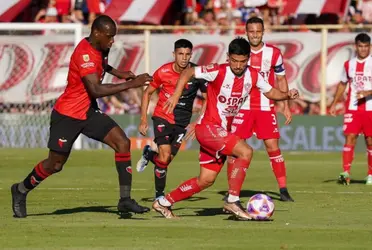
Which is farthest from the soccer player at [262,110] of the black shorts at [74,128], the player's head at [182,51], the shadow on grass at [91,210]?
the black shorts at [74,128]

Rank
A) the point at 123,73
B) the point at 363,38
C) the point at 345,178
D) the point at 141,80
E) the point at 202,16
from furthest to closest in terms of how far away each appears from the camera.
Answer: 1. the point at 202,16
2. the point at 363,38
3. the point at 345,178
4. the point at 123,73
5. the point at 141,80

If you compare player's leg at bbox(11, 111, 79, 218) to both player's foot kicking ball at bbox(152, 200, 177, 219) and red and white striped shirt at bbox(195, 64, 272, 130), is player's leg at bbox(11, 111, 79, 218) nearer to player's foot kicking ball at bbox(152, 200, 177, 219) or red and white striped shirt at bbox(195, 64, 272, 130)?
player's foot kicking ball at bbox(152, 200, 177, 219)

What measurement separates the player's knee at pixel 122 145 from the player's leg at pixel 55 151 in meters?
0.50

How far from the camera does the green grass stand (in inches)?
453

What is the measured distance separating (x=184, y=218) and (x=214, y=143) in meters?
0.99

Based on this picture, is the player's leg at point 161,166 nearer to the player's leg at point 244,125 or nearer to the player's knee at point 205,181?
the player's leg at point 244,125

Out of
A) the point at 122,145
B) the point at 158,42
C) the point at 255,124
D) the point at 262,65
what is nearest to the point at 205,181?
the point at 122,145

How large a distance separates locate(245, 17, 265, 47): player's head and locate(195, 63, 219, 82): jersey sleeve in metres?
2.99

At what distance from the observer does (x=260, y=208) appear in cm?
1339

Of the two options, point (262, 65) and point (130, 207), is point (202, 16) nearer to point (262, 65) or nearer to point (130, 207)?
point (262, 65)

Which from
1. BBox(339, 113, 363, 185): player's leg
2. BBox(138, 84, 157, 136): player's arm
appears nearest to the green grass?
BBox(339, 113, 363, 185): player's leg

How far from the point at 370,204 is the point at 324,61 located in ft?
48.5

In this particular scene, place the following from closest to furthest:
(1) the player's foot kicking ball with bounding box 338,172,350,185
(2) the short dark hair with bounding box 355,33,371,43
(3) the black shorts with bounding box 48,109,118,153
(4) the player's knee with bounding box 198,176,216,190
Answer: (4) the player's knee with bounding box 198,176,216,190 → (3) the black shorts with bounding box 48,109,118,153 → (1) the player's foot kicking ball with bounding box 338,172,350,185 → (2) the short dark hair with bounding box 355,33,371,43

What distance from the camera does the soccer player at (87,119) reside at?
1365 centimetres
